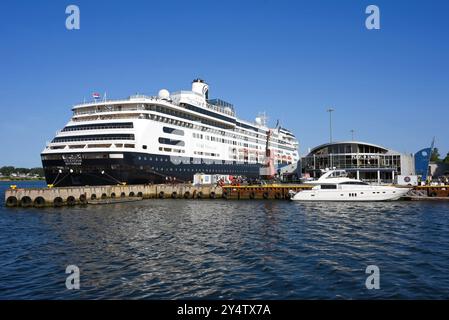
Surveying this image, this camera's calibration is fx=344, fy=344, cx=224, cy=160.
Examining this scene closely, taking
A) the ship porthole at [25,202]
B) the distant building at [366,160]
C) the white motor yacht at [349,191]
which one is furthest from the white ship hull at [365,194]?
the ship porthole at [25,202]

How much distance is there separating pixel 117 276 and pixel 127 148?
139ft

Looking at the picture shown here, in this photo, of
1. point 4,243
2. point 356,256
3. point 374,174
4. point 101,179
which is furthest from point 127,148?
point 374,174

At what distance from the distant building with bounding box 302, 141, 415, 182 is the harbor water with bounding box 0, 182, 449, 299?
35.9m

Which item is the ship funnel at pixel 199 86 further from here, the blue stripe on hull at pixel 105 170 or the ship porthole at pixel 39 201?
the ship porthole at pixel 39 201

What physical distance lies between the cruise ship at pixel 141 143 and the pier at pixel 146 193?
2.63 meters

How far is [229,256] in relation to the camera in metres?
19.2

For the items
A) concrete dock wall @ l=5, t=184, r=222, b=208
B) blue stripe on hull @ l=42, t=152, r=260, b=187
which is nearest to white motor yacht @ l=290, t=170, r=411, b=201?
concrete dock wall @ l=5, t=184, r=222, b=208

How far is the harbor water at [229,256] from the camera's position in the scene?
14008 mm

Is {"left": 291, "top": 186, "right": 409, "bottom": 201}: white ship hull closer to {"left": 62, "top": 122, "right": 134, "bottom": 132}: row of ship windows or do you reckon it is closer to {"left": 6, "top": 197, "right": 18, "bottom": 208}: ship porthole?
{"left": 62, "top": 122, "right": 134, "bottom": 132}: row of ship windows

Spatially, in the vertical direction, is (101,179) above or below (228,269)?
above

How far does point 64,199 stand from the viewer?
47.8m

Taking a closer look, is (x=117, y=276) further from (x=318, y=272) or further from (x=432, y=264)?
(x=432, y=264)

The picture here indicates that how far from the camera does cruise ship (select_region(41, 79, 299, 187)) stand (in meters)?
55.6

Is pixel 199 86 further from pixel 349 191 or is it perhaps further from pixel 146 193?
pixel 349 191
